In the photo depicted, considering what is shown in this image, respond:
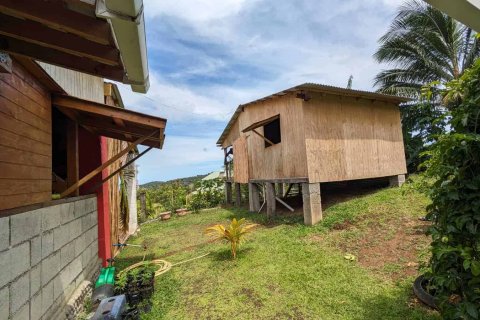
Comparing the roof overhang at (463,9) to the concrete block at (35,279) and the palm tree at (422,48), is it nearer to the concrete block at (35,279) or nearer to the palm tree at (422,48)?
the concrete block at (35,279)

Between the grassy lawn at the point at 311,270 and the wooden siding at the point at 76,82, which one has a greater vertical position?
the wooden siding at the point at 76,82

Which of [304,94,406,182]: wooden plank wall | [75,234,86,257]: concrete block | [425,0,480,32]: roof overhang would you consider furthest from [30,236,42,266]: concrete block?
[304,94,406,182]: wooden plank wall

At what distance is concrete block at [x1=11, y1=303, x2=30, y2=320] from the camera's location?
8.16ft

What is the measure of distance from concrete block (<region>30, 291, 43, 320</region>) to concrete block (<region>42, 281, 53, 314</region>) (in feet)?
0.29

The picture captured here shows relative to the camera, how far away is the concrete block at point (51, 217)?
3320mm

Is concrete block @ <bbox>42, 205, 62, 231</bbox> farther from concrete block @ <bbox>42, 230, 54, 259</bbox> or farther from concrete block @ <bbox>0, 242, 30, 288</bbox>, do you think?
concrete block @ <bbox>0, 242, 30, 288</bbox>

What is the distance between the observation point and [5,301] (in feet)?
7.66

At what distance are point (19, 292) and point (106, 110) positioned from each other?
9.02 feet

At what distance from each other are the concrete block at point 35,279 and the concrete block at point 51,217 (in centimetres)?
47

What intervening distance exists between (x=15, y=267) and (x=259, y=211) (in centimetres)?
1021

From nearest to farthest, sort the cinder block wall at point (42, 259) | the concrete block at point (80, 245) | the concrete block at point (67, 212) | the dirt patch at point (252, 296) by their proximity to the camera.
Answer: the cinder block wall at point (42, 259), the concrete block at point (67, 212), the dirt patch at point (252, 296), the concrete block at point (80, 245)

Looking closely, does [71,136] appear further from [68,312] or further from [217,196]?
[217,196]

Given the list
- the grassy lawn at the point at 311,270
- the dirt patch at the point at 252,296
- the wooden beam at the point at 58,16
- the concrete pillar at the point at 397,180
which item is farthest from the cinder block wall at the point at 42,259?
the concrete pillar at the point at 397,180

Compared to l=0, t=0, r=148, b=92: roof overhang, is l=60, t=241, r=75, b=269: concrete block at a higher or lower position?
lower
